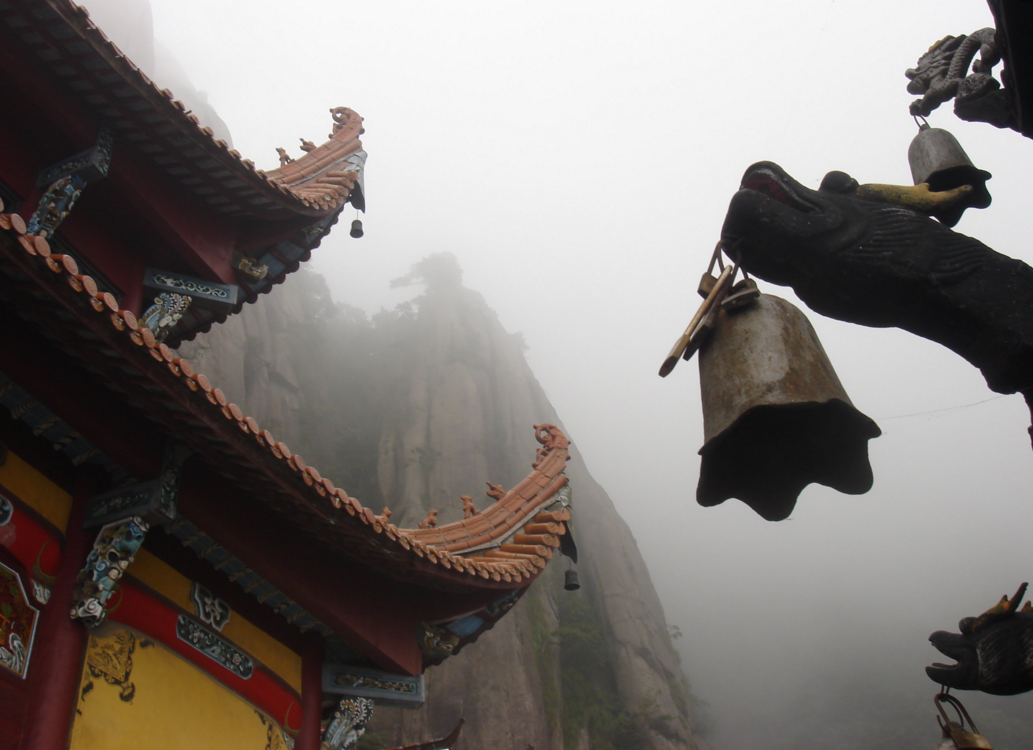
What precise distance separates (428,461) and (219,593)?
19328mm

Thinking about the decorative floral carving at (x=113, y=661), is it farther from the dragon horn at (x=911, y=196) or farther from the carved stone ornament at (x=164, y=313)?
the dragon horn at (x=911, y=196)

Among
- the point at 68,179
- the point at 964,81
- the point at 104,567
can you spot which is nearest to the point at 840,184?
the point at 964,81

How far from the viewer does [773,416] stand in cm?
253

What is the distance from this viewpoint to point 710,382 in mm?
2297

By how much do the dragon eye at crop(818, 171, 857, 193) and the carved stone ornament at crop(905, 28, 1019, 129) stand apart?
2.71 feet

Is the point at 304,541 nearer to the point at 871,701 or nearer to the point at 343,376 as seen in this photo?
the point at 343,376

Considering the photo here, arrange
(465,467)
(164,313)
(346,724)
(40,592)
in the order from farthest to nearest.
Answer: (465,467)
(164,313)
(346,724)
(40,592)

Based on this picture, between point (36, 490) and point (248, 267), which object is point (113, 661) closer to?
point (36, 490)

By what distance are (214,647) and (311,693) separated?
104cm

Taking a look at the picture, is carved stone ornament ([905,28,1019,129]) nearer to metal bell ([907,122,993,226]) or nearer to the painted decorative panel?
metal bell ([907,122,993,226])

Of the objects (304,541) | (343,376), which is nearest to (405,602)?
(304,541)

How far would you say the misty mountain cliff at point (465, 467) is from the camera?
57.0 feet

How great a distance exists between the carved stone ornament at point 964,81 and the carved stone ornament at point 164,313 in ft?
18.0

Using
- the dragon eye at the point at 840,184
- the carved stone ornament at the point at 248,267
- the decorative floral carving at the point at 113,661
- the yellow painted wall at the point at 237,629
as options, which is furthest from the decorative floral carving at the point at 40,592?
the dragon eye at the point at 840,184
